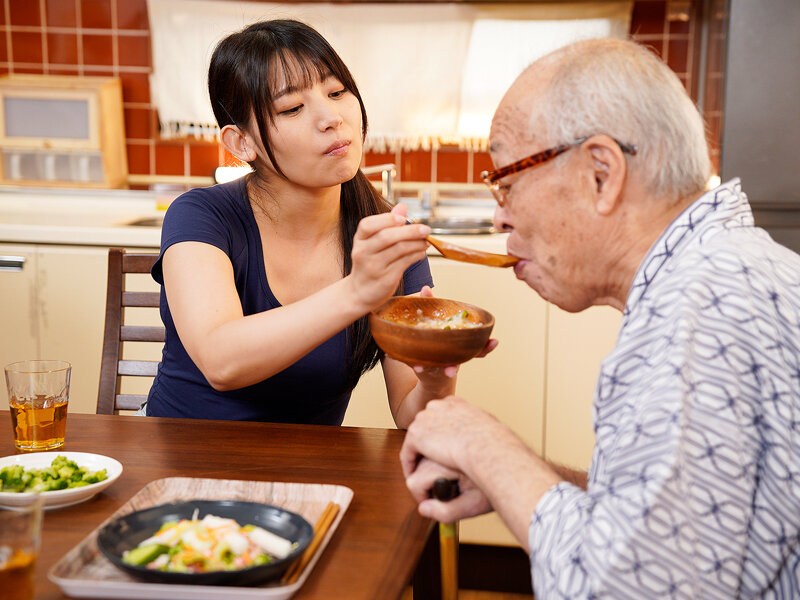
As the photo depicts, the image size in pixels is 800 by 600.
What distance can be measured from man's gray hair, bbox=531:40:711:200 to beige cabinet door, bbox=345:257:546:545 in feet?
5.55

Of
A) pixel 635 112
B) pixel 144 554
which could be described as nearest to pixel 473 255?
pixel 635 112

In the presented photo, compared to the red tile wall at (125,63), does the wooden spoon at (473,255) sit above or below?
below

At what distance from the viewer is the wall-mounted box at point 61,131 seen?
11.4 feet

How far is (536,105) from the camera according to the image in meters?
1.09

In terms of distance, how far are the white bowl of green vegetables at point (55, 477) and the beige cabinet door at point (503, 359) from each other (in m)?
1.66

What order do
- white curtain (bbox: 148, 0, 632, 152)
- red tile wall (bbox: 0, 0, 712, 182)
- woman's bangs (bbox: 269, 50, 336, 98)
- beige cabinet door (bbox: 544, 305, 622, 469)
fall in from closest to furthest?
1. woman's bangs (bbox: 269, 50, 336, 98)
2. beige cabinet door (bbox: 544, 305, 622, 469)
3. white curtain (bbox: 148, 0, 632, 152)
4. red tile wall (bbox: 0, 0, 712, 182)

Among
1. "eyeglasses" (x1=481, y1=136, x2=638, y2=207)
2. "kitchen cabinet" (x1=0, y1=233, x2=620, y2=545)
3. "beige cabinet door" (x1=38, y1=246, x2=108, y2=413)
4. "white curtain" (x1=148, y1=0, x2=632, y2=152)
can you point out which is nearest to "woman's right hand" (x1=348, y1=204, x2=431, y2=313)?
"eyeglasses" (x1=481, y1=136, x2=638, y2=207)

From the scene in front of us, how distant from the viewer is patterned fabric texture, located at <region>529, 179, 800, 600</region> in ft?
2.65

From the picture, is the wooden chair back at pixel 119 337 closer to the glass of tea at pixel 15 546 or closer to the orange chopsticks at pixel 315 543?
the orange chopsticks at pixel 315 543

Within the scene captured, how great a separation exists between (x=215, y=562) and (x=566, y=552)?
0.37 m

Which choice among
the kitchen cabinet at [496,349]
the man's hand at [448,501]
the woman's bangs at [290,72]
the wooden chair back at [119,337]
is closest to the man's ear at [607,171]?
the man's hand at [448,501]

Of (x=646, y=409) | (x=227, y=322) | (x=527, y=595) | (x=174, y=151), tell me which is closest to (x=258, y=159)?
(x=227, y=322)

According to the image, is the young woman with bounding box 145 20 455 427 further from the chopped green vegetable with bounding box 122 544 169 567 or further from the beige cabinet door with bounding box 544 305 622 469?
the beige cabinet door with bounding box 544 305 622 469

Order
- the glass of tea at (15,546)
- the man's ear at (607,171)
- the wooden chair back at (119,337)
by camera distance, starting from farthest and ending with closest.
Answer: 1. the wooden chair back at (119,337)
2. the man's ear at (607,171)
3. the glass of tea at (15,546)
